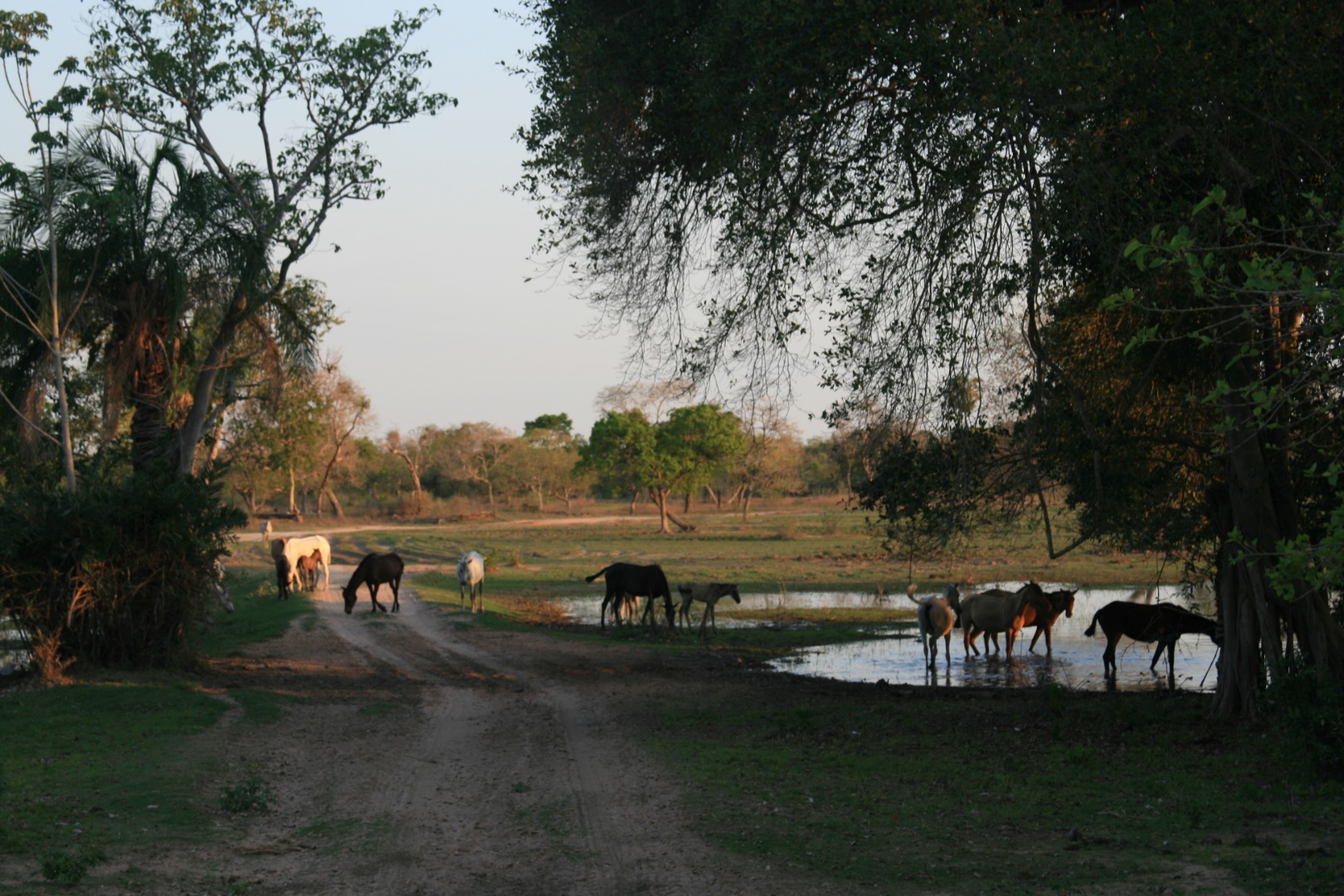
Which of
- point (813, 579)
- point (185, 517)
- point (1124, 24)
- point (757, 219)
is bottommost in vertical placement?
point (813, 579)

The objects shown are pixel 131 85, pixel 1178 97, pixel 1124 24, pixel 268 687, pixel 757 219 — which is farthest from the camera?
pixel 131 85

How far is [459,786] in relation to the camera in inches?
391

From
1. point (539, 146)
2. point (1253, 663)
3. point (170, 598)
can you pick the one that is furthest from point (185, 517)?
point (1253, 663)

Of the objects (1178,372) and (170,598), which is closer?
(1178,372)

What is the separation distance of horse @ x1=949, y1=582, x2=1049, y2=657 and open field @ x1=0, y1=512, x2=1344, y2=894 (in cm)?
450

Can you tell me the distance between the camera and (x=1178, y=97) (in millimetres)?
9141

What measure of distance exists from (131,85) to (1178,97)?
18.1m

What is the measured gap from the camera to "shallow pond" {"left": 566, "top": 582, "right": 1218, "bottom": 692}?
18094 mm

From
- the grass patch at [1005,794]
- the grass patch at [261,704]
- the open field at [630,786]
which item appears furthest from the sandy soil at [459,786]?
the grass patch at [1005,794]

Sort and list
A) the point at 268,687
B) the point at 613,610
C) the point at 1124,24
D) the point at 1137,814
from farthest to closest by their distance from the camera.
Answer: the point at 613,610
the point at 268,687
the point at 1124,24
the point at 1137,814

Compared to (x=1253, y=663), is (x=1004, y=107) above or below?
above

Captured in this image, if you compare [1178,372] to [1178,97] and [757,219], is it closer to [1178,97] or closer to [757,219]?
[1178,97]

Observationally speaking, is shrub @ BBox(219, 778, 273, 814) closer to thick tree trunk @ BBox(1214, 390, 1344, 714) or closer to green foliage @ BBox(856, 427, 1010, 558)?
green foliage @ BBox(856, 427, 1010, 558)

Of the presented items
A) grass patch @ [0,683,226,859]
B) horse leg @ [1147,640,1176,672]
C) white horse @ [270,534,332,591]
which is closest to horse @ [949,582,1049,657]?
horse leg @ [1147,640,1176,672]
